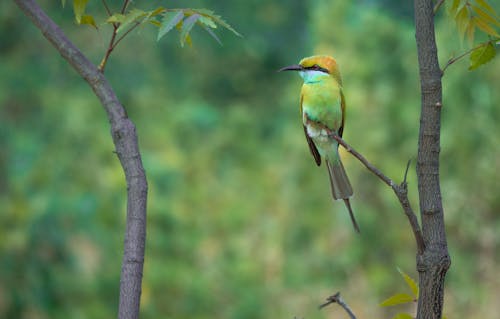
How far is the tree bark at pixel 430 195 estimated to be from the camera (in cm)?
67

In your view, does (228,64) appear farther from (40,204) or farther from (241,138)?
(40,204)

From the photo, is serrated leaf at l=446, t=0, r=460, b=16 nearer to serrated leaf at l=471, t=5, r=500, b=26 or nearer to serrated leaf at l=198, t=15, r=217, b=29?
serrated leaf at l=471, t=5, r=500, b=26

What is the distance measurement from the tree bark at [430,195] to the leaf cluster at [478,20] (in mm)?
69

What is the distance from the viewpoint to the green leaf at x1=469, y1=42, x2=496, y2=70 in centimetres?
73

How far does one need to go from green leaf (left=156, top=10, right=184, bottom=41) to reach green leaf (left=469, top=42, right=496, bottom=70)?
0.94 feet

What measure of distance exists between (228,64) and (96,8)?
4.36ft

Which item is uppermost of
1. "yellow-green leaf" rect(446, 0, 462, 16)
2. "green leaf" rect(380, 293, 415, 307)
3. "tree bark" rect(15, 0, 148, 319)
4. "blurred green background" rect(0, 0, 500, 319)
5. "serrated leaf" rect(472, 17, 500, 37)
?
"blurred green background" rect(0, 0, 500, 319)

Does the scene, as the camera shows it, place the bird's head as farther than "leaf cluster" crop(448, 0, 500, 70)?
Yes

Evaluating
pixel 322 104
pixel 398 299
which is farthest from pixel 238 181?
pixel 398 299

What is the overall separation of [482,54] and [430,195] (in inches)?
6.3

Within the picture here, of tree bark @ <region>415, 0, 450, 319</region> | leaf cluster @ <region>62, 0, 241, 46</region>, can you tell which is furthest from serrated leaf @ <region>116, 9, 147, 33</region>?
tree bark @ <region>415, 0, 450, 319</region>

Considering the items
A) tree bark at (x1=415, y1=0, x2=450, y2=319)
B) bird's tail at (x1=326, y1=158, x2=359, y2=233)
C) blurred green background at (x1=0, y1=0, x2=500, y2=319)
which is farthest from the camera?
blurred green background at (x1=0, y1=0, x2=500, y2=319)

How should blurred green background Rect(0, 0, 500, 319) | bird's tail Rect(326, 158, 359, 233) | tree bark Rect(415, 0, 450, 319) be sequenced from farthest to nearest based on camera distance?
1. blurred green background Rect(0, 0, 500, 319)
2. bird's tail Rect(326, 158, 359, 233)
3. tree bark Rect(415, 0, 450, 319)

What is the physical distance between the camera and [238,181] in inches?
160
